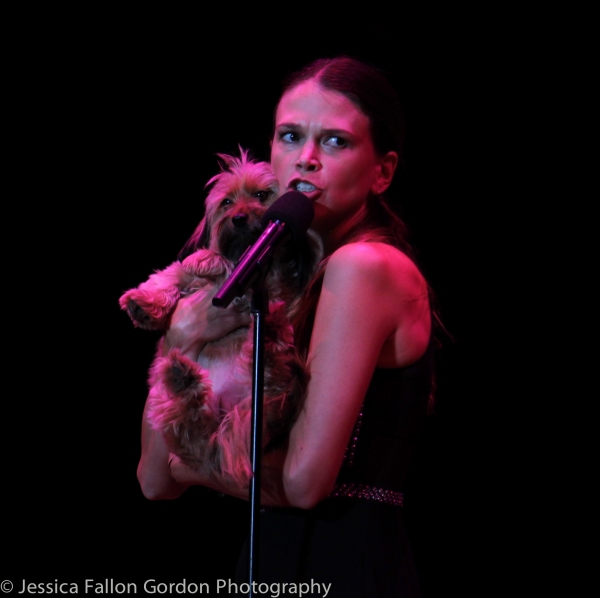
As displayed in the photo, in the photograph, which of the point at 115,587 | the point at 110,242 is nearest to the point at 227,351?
the point at 110,242

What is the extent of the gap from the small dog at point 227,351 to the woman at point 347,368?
0.08m

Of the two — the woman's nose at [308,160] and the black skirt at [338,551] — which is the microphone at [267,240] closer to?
the woman's nose at [308,160]

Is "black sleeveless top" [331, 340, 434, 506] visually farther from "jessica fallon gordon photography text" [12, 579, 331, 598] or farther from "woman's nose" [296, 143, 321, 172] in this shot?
"jessica fallon gordon photography text" [12, 579, 331, 598]

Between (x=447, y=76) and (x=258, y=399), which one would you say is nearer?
(x=258, y=399)

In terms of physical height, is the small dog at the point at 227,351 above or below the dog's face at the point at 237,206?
below

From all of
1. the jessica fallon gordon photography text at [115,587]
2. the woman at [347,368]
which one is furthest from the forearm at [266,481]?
the jessica fallon gordon photography text at [115,587]

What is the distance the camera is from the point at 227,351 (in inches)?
78.5

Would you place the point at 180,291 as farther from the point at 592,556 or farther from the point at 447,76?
the point at 592,556

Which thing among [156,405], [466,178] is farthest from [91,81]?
[156,405]

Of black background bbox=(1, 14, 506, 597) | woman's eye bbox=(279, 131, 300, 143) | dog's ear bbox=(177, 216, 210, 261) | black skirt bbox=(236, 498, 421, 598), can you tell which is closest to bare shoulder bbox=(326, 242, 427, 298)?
woman's eye bbox=(279, 131, 300, 143)

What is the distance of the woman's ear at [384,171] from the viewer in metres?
1.87

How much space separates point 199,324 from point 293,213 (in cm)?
76

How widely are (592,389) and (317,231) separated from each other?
147 cm

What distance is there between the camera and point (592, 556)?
271 cm
